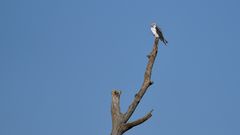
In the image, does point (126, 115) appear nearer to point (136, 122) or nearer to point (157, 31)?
point (136, 122)

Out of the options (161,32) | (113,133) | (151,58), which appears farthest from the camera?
(161,32)

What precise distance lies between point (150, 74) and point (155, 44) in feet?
4.90

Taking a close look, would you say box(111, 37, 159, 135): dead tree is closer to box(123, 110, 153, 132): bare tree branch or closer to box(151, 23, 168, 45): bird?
box(123, 110, 153, 132): bare tree branch

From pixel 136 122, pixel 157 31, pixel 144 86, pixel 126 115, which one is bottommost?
pixel 136 122

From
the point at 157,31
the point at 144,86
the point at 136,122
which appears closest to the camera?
the point at 136,122

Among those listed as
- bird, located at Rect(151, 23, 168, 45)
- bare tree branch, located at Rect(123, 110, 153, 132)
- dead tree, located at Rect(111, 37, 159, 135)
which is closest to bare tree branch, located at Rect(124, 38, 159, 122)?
dead tree, located at Rect(111, 37, 159, 135)

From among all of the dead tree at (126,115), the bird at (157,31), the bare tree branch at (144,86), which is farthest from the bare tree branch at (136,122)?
the bird at (157,31)

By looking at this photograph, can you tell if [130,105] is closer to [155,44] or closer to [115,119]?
[115,119]

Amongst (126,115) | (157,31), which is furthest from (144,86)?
(157,31)

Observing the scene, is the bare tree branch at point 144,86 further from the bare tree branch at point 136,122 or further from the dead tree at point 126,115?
the bare tree branch at point 136,122

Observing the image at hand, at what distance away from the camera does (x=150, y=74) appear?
18.4 meters

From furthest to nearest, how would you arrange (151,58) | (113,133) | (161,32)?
(161,32), (151,58), (113,133)

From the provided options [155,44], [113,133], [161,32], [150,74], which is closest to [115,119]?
[113,133]

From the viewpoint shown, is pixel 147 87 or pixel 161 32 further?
pixel 161 32
